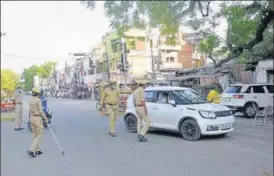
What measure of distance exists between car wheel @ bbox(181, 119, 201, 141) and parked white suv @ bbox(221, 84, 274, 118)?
7.75m

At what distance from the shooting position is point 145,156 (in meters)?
8.20

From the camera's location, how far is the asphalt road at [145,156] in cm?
683

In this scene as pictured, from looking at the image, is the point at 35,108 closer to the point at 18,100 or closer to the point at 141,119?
the point at 141,119

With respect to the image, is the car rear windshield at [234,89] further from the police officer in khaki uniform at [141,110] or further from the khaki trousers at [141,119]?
the khaki trousers at [141,119]

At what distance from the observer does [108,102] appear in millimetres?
11906

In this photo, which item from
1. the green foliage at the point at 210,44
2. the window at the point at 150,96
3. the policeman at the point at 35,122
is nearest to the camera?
the policeman at the point at 35,122

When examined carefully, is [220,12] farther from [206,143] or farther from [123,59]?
[123,59]

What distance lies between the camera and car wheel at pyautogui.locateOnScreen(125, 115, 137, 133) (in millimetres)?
12512

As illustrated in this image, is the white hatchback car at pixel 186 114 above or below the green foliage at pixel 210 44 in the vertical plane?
below

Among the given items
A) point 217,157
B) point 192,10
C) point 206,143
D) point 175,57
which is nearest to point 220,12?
point 192,10

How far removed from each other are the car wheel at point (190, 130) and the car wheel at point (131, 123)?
90.2 inches

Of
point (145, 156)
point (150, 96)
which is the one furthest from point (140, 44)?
point (145, 156)

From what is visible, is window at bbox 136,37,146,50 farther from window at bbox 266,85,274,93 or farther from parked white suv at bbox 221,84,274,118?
window at bbox 266,85,274,93

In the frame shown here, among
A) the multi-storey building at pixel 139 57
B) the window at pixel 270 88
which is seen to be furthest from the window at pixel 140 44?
the window at pixel 270 88
